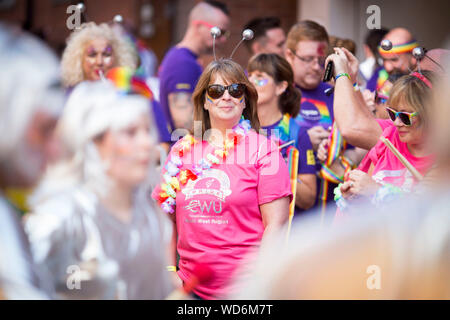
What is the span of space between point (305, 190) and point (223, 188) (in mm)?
929

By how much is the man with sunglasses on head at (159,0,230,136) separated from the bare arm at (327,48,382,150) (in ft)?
4.80

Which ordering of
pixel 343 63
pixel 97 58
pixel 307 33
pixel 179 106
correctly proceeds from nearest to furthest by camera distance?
pixel 343 63, pixel 97 58, pixel 307 33, pixel 179 106

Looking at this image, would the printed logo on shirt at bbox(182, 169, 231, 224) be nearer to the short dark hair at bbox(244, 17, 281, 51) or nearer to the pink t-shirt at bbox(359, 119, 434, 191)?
the pink t-shirt at bbox(359, 119, 434, 191)

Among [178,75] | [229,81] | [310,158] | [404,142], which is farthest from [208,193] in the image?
[178,75]

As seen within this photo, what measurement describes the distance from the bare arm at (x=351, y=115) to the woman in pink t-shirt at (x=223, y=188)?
1.17ft

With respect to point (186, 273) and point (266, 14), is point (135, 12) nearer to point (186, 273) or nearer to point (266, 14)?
point (266, 14)

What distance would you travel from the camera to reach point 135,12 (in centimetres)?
896

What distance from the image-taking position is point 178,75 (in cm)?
448

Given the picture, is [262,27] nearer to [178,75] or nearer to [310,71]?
[178,75]

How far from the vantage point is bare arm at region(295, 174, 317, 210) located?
354cm

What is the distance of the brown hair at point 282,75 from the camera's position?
3742 millimetres

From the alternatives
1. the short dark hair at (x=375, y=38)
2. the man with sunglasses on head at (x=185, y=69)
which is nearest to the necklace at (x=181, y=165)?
the man with sunglasses on head at (x=185, y=69)

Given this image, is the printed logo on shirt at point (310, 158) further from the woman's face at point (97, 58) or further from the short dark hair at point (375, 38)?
the short dark hair at point (375, 38)
